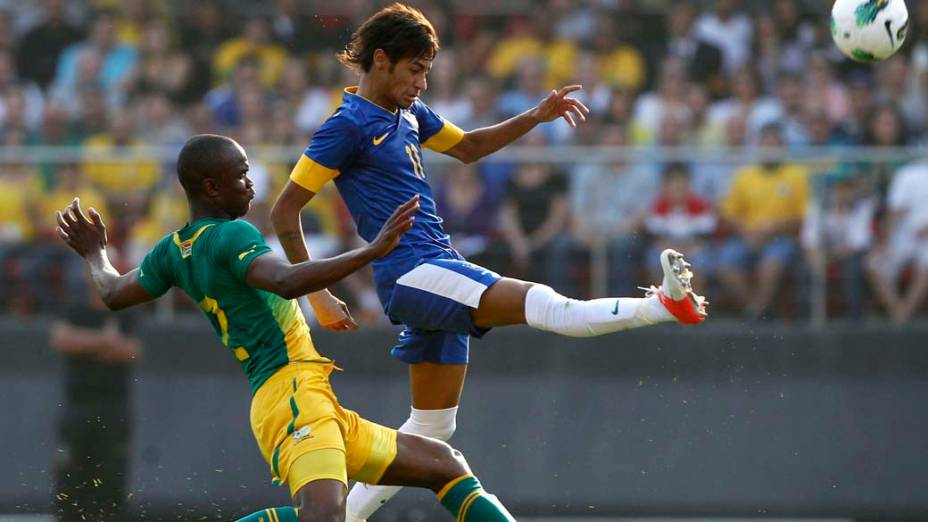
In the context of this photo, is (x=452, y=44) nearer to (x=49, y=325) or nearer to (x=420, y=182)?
(x=49, y=325)

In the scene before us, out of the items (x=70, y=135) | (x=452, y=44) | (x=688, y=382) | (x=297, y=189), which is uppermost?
(x=452, y=44)

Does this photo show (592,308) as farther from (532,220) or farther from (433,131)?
(532,220)

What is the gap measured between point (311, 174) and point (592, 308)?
133cm

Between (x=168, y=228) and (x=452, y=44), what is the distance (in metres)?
3.96

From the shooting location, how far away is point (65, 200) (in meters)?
10.8

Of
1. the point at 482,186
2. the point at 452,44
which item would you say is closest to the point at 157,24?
the point at 452,44

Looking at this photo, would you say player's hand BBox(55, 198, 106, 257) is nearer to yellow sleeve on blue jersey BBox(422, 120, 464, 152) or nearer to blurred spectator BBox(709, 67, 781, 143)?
yellow sleeve on blue jersey BBox(422, 120, 464, 152)

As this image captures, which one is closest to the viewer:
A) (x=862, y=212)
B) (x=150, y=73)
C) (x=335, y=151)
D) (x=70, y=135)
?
(x=335, y=151)

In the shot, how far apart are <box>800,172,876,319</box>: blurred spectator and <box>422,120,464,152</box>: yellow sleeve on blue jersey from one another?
3.76 metres

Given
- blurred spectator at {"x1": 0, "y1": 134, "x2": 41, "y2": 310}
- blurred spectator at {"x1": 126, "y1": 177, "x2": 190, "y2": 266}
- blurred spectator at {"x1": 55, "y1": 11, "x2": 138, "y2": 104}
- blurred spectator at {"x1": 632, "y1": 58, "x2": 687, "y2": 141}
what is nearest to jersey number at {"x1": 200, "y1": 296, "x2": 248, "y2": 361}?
blurred spectator at {"x1": 126, "y1": 177, "x2": 190, "y2": 266}

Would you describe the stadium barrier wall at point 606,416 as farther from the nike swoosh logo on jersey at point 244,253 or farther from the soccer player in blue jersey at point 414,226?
the nike swoosh logo on jersey at point 244,253

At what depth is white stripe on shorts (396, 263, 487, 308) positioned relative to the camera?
20.4ft

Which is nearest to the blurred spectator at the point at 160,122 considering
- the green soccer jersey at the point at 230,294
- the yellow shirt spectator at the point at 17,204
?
the yellow shirt spectator at the point at 17,204

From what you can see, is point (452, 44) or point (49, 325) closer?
point (49, 325)
